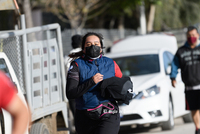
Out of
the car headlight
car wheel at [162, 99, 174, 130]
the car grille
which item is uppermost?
the car headlight

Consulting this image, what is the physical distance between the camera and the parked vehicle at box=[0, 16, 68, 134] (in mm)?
5332

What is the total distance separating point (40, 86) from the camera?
19.3 feet

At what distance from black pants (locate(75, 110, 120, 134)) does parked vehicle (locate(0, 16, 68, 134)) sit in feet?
2.38

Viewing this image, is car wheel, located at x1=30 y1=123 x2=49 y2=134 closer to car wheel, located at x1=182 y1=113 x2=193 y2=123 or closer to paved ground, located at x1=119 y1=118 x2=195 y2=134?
paved ground, located at x1=119 y1=118 x2=195 y2=134

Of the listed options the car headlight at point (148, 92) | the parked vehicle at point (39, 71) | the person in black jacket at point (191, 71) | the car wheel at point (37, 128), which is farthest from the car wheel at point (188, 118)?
the car wheel at point (37, 128)

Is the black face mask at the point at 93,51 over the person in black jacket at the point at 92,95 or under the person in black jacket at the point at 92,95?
over

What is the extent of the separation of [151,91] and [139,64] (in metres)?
1.06

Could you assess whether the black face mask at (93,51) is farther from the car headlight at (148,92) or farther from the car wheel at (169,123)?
the car wheel at (169,123)

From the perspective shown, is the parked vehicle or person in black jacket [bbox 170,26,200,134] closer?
the parked vehicle

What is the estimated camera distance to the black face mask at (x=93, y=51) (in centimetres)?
434

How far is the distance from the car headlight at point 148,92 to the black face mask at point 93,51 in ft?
12.4

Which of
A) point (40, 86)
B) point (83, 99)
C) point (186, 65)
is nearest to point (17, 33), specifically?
point (40, 86)

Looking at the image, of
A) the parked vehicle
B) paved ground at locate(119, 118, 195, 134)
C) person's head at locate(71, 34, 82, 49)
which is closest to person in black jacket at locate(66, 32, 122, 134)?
the parked vehicle

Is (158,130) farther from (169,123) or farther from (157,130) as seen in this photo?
(169,123)
